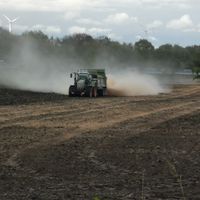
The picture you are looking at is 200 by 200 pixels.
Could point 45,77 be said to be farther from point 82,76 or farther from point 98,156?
point 98,156

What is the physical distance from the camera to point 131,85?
54.7 meters

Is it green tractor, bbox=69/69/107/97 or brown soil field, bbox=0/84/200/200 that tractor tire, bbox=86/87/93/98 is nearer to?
green tractor, bbox=69/69/107/97

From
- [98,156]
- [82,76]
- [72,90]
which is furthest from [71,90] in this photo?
[98,156]

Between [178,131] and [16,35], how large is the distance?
76.4 metres

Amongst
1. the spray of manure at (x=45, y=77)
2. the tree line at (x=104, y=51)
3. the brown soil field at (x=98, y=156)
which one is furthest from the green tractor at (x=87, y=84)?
the tree line at (x=104, y=51)

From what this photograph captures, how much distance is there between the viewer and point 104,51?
127 metres

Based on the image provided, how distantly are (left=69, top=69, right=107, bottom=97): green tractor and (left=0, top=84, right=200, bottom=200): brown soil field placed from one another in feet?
57.5

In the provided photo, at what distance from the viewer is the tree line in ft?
305

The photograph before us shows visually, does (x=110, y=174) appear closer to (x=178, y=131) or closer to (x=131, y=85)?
(x=178, y=131)

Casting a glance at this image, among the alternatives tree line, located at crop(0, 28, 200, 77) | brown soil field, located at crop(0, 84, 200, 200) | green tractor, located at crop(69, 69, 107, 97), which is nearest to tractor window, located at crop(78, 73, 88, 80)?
green tractor, located at crop(69, 69, 107, 97)

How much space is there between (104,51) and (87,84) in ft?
275

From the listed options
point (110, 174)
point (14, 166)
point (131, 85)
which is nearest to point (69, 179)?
point (110, 174)

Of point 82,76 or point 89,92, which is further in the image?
point 82,76

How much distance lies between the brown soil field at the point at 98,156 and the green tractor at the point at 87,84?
1754 centimetres
